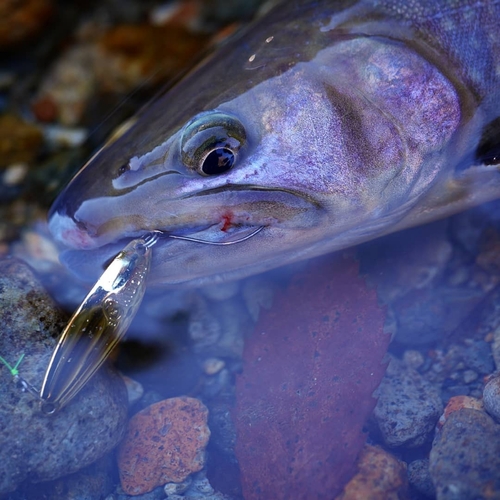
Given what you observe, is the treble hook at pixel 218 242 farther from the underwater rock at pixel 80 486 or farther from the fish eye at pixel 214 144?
the underwater rock at pixel 80 486

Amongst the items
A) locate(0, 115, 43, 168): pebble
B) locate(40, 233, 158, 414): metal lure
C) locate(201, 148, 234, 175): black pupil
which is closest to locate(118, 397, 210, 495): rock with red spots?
locate(40, 233, 158, 414): metal lure

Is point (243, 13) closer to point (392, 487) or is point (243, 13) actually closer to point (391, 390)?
point (391, 390)

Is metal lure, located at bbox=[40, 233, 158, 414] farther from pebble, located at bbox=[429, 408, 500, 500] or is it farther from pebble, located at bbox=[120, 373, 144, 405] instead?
pebble, located at bbox=[429, 408, 500, 500]

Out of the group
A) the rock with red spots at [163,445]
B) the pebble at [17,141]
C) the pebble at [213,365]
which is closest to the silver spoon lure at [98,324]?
the rock with red spots at [163,445]

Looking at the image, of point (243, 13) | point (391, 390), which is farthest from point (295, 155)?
point (243, 13)

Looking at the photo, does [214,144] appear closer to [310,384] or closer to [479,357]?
[310,384]
